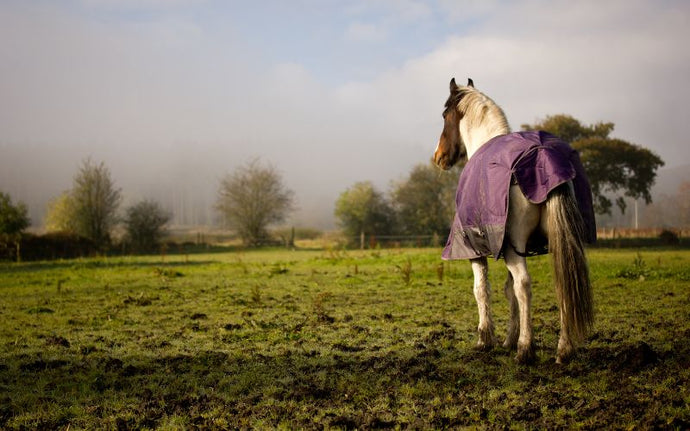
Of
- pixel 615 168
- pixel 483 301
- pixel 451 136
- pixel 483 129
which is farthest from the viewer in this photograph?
pixel 615 168

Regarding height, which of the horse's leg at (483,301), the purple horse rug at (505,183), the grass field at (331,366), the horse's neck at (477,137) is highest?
the horse's neck at (477,137)

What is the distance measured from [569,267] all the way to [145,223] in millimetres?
38670

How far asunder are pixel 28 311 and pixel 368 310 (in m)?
5.91

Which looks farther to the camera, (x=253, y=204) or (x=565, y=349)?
(x=253, y=204)

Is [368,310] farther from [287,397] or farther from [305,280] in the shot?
[305,280]

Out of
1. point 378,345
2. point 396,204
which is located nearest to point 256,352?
point 378,345

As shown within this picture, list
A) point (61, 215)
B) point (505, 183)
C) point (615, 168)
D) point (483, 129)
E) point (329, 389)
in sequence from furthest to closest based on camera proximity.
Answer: point (61, 215), point (615, 168), point (483, 129), point (505, 183), point (329, 389)

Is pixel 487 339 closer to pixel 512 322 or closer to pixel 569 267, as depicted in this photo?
pixel 512 322

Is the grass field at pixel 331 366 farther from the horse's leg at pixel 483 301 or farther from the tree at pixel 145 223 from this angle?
the tree at pixel 145 223

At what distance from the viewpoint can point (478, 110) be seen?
18.0 ft

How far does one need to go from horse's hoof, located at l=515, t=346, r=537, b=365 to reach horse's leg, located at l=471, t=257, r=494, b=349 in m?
0.60

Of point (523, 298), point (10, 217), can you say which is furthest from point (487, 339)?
point (10, 217)

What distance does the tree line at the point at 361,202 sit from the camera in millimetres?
31656

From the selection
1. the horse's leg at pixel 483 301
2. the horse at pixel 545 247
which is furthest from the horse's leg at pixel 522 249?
the horse's leg at pixel 483 301
